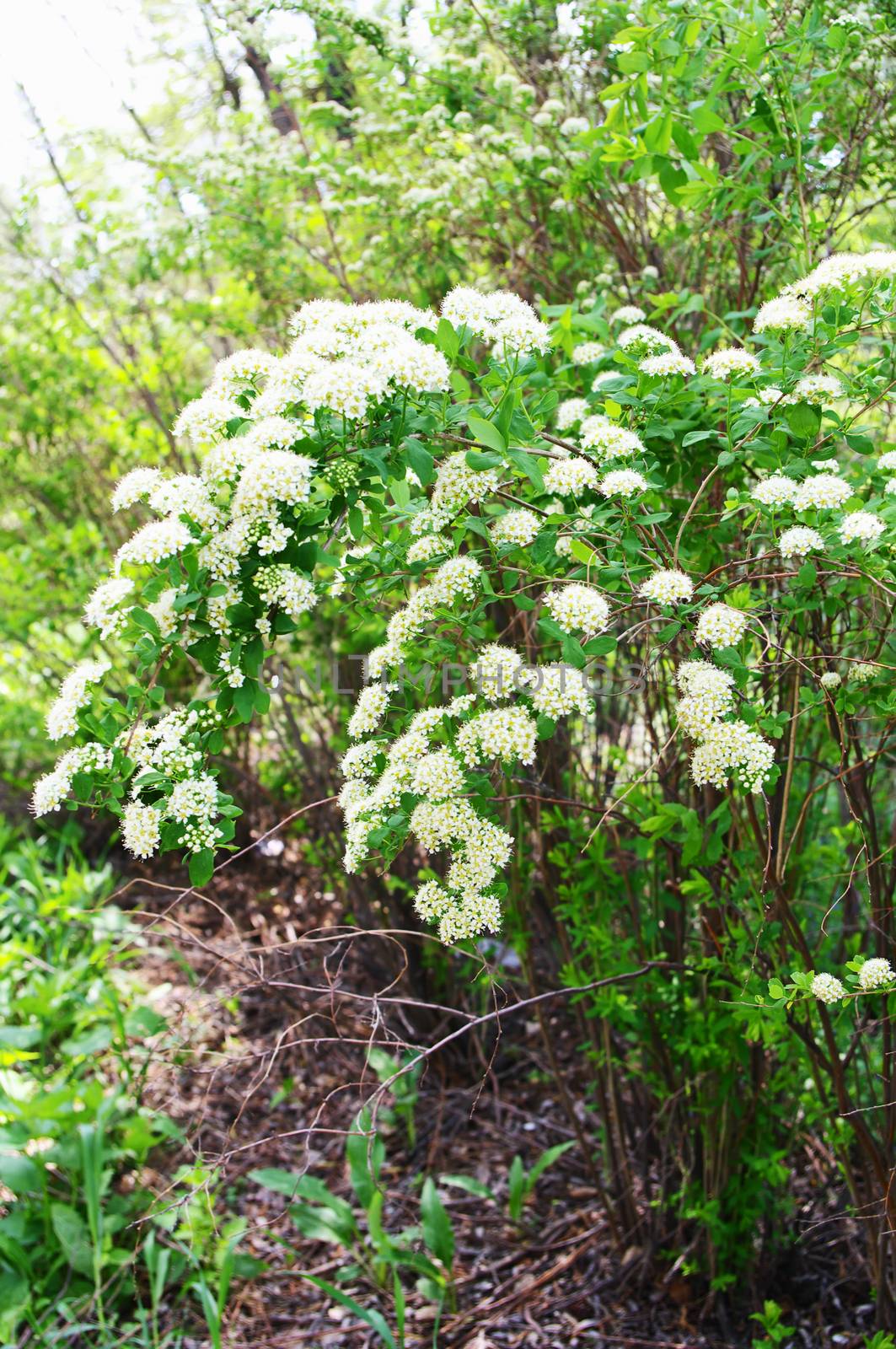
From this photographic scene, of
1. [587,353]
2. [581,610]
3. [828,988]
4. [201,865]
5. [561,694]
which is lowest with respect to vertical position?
[828,988]

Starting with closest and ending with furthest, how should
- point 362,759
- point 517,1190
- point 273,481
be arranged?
1. point 273,481
2. point 362,759
3. point 517,1190

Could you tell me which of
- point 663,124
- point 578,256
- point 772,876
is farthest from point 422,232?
point 772,876

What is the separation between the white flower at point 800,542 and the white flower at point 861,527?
0.11 feet

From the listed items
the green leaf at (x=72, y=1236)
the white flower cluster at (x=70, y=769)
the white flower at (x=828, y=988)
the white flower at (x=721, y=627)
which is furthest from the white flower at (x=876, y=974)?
the green leaf at (x=72, y=1236)

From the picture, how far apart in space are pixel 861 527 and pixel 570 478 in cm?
41

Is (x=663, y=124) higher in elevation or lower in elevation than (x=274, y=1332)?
higher

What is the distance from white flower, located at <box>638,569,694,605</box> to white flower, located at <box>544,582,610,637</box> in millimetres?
72

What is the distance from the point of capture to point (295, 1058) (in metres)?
3.62

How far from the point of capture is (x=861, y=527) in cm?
141

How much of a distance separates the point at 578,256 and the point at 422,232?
1.89 feet

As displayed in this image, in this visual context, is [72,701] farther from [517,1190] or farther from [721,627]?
[517,1190]

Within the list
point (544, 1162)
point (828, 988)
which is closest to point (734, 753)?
point (828, 988)

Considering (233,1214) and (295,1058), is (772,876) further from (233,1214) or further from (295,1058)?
(295,1058)

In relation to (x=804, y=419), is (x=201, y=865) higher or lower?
lower
